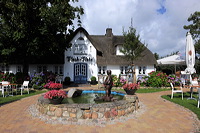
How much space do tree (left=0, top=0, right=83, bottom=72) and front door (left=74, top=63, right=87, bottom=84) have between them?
5.07 metres

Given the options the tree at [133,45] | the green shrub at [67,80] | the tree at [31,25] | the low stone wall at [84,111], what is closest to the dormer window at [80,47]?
the green shrub at [67,80]

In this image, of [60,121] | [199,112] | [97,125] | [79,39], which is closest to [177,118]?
[199,112]

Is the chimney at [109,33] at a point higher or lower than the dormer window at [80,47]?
higher

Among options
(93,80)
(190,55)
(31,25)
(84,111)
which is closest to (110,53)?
(93,80)

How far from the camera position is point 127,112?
19.0ft

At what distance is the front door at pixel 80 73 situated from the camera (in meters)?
18.1

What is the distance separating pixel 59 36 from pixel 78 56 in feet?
15.8

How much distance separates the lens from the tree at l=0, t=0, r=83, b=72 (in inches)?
464

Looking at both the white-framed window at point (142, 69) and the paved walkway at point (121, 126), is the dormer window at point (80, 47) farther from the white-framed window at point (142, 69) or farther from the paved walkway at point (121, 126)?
the paved walkway at point (121, 126)

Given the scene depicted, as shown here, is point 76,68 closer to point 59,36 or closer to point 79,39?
point 79,39

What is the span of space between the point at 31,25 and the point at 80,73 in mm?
8275

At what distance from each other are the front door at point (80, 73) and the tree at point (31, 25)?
5.07 meters

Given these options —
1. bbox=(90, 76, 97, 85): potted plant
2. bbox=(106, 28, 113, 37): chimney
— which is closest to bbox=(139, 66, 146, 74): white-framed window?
bbox=(90, 76, 97, 85): potted plant

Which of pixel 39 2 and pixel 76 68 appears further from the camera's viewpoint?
pixel 76 68
